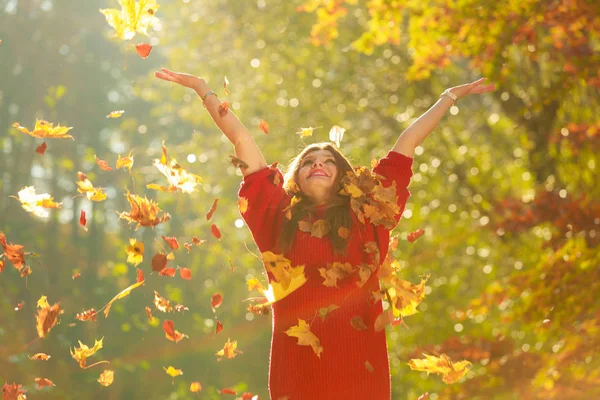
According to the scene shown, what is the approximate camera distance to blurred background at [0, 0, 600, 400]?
6.19 meters

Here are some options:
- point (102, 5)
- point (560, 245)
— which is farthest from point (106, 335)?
point (560, 245)

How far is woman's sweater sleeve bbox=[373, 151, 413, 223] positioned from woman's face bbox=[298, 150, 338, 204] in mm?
227

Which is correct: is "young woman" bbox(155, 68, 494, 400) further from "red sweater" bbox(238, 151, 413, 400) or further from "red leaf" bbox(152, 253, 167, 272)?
"red leaf" bbox(152, 253, 167, 272)

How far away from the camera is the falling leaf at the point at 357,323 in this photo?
2.88 meters

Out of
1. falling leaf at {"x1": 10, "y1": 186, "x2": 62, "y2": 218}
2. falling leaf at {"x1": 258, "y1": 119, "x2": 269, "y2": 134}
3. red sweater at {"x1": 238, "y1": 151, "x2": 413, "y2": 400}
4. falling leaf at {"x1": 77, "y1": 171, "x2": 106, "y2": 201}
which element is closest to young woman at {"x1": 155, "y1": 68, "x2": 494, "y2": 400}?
red sweater at {"x1": 238, "y1": 151, "x2": 413, "y2": 400}

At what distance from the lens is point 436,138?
9.98 m

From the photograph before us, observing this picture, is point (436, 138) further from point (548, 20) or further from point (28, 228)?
point (28, 228)

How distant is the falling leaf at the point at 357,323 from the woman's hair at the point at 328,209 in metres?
0.25

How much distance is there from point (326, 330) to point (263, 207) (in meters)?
0.55

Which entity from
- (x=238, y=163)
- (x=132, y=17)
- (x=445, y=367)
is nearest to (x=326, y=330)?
(x=238, y=163)

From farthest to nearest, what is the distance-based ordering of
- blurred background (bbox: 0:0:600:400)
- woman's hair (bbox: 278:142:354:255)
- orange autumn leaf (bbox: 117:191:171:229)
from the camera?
1. blurred background (bbox: 0:0:600:400)
2. orange autumn leaf (bbox: 117:191:171:229)
3. woman's hair (bbox: 278:142:354:255)

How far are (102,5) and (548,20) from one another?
14779mm

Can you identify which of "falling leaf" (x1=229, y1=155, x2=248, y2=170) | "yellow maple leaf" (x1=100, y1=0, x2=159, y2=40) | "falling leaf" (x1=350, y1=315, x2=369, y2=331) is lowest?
"falling leaf" (x1=350, y1=315, x2=369, y2=331)

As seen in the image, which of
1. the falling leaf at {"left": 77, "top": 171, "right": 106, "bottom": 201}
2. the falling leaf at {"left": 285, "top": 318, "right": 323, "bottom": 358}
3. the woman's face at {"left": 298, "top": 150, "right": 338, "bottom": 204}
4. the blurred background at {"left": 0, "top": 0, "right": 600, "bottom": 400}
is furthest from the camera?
the blurred background at {"left": 0, "top": 0, "right": 600, "bottom": 400}
